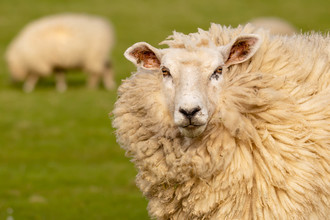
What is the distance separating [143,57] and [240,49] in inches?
34.9

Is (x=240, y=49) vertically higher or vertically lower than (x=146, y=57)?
higher

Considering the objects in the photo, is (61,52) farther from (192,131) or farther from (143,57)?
(192,131)

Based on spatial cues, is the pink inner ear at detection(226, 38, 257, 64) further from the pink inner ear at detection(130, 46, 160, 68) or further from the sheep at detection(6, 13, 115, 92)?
the sheep at detection(6, 13, 115, 92)

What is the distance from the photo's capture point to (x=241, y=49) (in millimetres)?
5488

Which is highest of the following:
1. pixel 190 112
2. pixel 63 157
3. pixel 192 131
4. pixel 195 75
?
pixel 195 75

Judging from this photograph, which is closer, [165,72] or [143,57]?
[165,72]

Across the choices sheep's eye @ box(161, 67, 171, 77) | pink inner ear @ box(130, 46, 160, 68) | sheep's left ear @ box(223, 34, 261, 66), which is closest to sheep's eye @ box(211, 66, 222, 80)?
sheep's left ear @ box(223, 34, 261, 66)

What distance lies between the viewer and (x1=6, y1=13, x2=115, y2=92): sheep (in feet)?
74.9

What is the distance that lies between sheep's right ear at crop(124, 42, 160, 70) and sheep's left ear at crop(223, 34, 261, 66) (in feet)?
2.10

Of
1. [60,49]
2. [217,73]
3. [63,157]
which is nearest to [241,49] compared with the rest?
[217,73]

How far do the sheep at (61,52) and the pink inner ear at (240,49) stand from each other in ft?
56.9

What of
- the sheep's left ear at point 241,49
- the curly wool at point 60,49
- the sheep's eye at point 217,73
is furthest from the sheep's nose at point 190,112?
the curly wool at point 60,49

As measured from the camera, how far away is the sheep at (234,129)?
5.09m

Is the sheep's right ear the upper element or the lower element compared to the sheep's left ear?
lower
